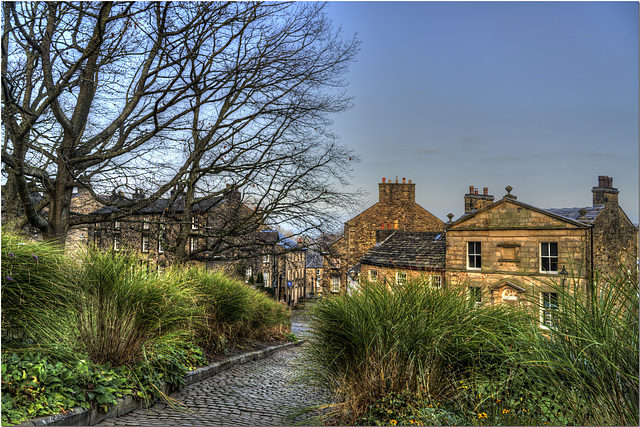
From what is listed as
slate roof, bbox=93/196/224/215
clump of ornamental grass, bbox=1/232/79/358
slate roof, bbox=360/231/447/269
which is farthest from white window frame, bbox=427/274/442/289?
slate roof, bbox=360/231/447/269

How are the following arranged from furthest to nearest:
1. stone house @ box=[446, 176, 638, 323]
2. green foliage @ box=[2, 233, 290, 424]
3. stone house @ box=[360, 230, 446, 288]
A: 1. stone house @ box=[360, 230, 446, 288]
2. stone house @ box=[446, 176, 638, 323]
3. green foliage @ box=[2, 233, 290, 424]

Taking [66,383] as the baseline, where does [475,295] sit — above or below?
above

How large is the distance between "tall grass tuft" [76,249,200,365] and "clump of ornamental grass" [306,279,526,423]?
6.56ft

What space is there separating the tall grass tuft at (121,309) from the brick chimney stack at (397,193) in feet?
88.0

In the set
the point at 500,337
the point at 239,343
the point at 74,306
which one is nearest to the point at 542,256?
the point at 239,343

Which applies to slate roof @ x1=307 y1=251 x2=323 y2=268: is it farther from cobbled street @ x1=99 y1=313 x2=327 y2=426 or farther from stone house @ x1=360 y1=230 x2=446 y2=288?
cobbled street @ x1=99 y1=313 x2=327 y2=426

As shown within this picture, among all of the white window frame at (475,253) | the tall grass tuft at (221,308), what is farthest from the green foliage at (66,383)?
the white window frame at (475,253)

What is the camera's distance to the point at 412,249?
77.2ft

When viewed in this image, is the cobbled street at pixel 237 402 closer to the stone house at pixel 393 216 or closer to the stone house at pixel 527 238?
the stone house at pixel 527 238

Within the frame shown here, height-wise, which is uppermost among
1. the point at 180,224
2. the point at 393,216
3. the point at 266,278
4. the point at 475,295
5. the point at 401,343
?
the point at 393,216

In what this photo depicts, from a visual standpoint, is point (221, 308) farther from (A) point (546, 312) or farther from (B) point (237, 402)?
(A) point (546, 312)

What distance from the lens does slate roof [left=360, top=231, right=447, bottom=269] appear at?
21.3 m

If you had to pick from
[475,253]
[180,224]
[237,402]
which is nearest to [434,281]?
[237,402]

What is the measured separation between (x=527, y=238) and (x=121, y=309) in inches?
700
